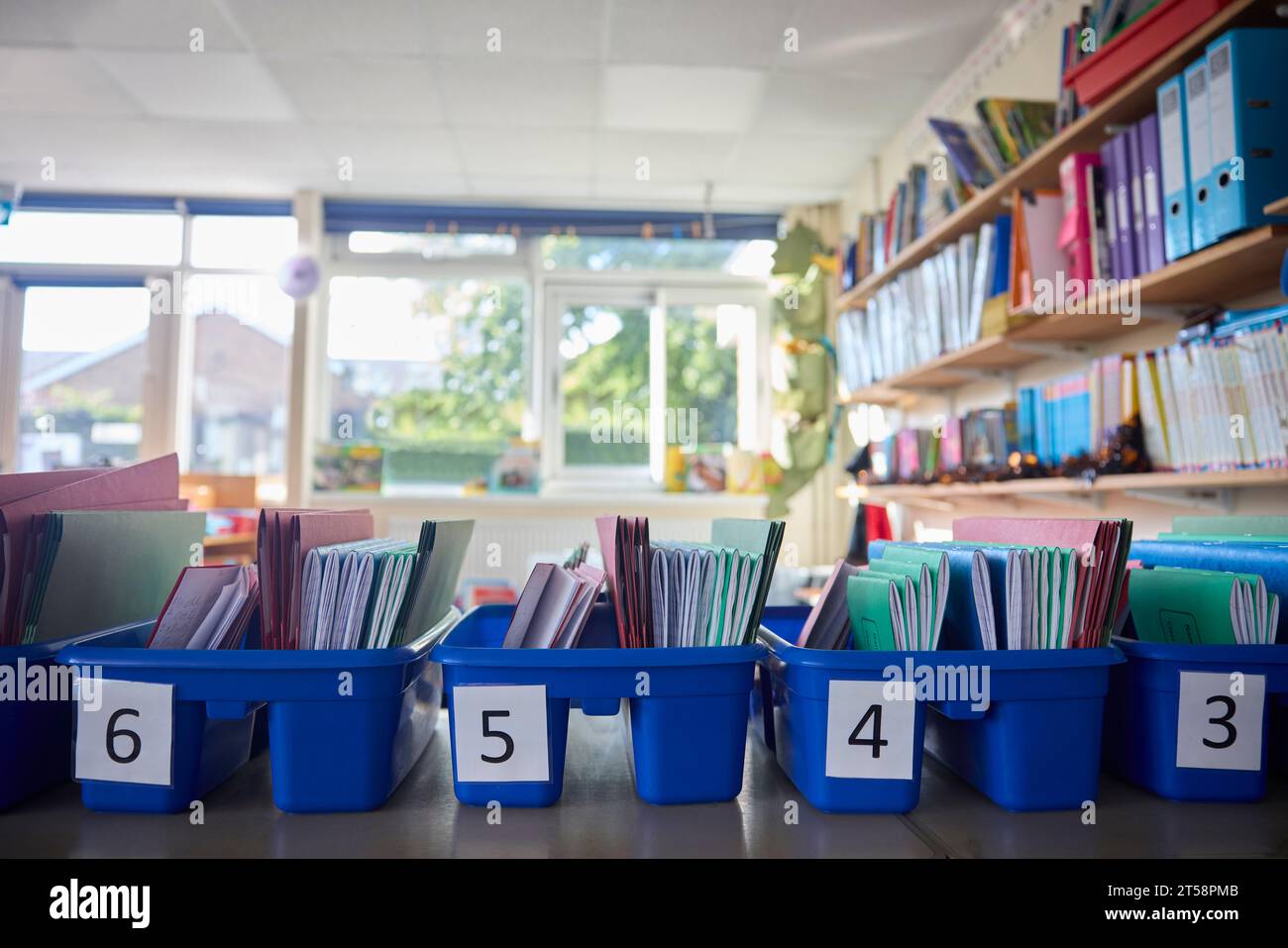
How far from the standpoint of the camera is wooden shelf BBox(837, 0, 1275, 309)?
1.55 metres

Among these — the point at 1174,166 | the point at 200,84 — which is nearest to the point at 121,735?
the point at 1174,166

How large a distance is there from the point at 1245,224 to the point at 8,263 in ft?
18.8

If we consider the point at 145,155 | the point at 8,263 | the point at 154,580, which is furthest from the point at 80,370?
the point at 154,580

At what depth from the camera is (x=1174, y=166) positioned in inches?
65.6

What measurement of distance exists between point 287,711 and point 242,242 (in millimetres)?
4740

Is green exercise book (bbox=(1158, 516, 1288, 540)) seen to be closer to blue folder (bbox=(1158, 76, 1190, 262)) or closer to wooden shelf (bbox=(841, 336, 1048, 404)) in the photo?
blue folder (bbox=(1158, 76, 1190, 262))

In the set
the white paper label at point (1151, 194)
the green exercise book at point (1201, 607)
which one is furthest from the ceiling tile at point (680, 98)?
the green exercise book at point (1201, 607)

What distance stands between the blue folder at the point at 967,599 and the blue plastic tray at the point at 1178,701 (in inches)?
5.4

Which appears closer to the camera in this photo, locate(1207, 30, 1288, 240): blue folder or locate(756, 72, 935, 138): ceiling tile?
locate(1207, 30, 1288, 240): blue folder

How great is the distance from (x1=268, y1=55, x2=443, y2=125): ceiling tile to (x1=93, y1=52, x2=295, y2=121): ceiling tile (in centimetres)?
9

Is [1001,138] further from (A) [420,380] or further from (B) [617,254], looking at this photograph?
(A) [420,380]

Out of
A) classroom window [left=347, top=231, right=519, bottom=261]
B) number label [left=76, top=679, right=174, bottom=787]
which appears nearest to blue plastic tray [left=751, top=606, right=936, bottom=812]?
number label [left=76, top=679, right=174, bottom=787]

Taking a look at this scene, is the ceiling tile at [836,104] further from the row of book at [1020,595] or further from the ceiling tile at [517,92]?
the row of book at [1020,595]

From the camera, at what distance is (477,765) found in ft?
2.34
